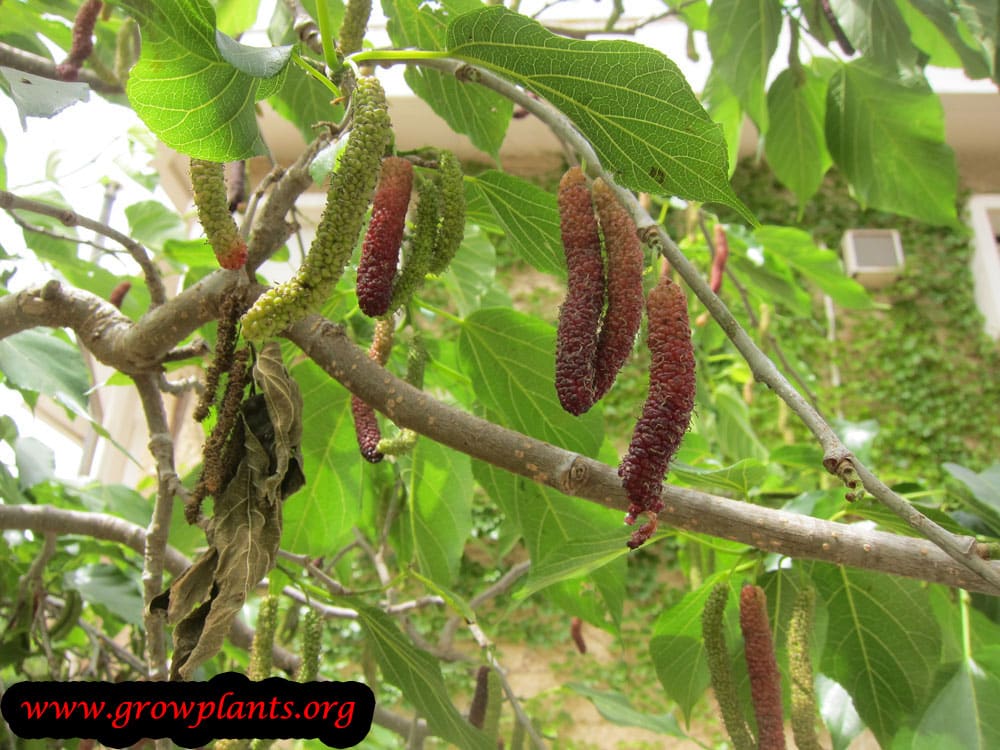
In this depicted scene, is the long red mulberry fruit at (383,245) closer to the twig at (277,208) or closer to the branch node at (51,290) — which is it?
the twig at (277,208)

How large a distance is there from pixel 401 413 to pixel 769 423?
2794mm

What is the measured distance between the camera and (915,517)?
13.4 inches

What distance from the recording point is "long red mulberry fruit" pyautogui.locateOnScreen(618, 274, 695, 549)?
1.23 feet

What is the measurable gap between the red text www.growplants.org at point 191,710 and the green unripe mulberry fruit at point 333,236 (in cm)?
27

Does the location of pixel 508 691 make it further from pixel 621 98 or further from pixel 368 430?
pixel 621 98

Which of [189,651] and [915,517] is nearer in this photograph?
[915,517]

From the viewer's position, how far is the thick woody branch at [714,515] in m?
0.46

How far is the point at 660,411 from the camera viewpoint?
376mm

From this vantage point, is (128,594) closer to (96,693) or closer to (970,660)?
(96,693)

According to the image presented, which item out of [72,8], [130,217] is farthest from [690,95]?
[130,217]

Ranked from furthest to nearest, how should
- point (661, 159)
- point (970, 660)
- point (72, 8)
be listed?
point (72, 8)
point (970, 660)
point (661, 159)

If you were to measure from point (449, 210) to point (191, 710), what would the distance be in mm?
373

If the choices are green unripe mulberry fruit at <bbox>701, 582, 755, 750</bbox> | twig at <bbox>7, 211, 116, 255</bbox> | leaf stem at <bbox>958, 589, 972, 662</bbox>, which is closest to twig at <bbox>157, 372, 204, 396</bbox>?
twig at <bbox>7, 211, 116, 255</bbox>

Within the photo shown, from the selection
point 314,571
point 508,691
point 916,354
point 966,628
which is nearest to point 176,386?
point 314,571
